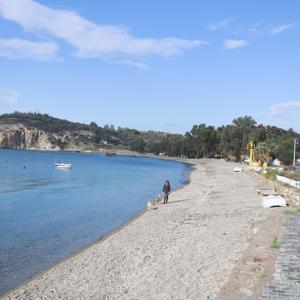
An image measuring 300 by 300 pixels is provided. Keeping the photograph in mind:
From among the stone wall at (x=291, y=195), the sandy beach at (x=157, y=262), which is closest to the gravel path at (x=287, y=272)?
the sandy beach at (x=157, y=262)

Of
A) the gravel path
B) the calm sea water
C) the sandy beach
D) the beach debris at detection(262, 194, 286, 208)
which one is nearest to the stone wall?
the beach debris at detection(262, 194, 286, 208)

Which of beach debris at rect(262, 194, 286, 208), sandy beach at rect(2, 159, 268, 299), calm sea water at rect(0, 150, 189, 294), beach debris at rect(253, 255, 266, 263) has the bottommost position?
calm sea water at rect(0, 150, 189, 294)

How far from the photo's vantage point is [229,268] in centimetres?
1522

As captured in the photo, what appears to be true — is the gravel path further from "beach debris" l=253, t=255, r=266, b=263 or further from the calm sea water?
the calm sea water

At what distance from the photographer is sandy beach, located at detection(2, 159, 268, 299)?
14125mm

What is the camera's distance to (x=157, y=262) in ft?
57.1

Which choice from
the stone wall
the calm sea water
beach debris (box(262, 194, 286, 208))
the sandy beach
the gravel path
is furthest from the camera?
the stone wall

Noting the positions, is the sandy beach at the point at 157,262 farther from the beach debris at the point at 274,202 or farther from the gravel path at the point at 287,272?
the gravel path at the point at 287,272

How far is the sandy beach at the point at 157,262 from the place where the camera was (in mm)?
14125

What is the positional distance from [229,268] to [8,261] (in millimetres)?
10500

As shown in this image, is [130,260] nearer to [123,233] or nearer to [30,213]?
[123,233]

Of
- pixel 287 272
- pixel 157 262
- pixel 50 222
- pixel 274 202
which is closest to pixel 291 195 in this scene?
pixel 274 202

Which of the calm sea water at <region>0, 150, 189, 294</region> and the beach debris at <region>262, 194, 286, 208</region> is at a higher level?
the beach debris at <region>262, 194, 286, 208</region>

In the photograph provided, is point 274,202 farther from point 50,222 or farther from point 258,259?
point 50,222
